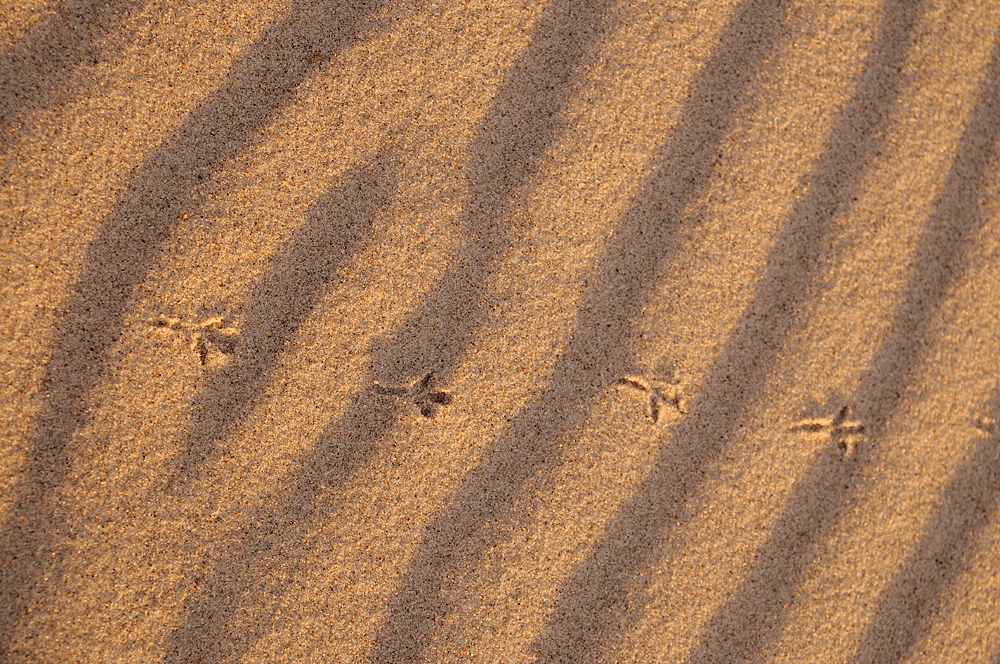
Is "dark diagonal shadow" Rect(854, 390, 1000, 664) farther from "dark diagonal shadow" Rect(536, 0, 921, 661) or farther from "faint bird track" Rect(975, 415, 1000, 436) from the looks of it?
"dark diagonal shadow" Rect(536, 0, 921, 661)

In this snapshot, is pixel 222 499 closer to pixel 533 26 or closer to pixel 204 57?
pixel 204 57

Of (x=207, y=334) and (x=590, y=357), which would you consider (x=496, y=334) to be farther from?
(x=207, y=334)

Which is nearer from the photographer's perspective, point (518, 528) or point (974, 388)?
point (518, 528)

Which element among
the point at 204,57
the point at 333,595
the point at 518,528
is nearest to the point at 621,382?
the point at 518,528

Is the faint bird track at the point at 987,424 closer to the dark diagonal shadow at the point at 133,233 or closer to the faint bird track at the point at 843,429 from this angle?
the faint bird track at the point at 843,429

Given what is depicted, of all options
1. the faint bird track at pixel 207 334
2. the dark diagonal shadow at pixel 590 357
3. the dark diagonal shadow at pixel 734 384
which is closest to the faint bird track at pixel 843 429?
the dark diagonal shadow at pixel 734 384
